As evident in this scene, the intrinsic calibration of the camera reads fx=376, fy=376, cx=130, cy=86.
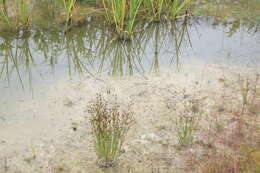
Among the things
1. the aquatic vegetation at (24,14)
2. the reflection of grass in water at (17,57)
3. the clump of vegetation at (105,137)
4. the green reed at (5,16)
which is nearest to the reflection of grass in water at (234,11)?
the aquatic vegetation at (24,14)

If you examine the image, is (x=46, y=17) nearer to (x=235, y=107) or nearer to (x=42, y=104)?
(x=42, y=104)

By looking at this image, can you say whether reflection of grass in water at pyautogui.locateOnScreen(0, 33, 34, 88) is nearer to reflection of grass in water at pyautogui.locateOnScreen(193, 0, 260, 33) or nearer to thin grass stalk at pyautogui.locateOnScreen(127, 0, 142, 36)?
thin grass stalk at pyautogui.locateOnScreen(127, 0, 142, 36)

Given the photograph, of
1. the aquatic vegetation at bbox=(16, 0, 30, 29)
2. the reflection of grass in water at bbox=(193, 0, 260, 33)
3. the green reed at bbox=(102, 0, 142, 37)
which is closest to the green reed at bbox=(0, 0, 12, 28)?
the aquatic vegetation at bbox=(16, 0, 30, 29)

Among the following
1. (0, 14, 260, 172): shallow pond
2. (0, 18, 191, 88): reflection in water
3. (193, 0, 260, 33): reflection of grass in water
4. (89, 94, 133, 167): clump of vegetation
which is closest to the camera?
(89, 94, 133, 167): clump of vegetation

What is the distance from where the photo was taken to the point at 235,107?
369 cm

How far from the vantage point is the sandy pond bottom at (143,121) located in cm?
296

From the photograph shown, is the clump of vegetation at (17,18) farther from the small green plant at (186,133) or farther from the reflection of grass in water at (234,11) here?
the small green plant at (186,133)

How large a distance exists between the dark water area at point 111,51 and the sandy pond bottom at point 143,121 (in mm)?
238

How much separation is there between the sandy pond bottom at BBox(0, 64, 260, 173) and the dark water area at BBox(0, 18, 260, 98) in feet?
0.78

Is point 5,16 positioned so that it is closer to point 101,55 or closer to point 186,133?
point 101,55

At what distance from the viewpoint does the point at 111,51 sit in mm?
4961

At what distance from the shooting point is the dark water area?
14.3ft

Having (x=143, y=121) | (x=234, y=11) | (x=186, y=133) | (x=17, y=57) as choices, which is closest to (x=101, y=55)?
(x=17, y=57)

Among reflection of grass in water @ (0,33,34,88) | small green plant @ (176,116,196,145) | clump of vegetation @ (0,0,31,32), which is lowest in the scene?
small green plant @ (176,116,196,145)
